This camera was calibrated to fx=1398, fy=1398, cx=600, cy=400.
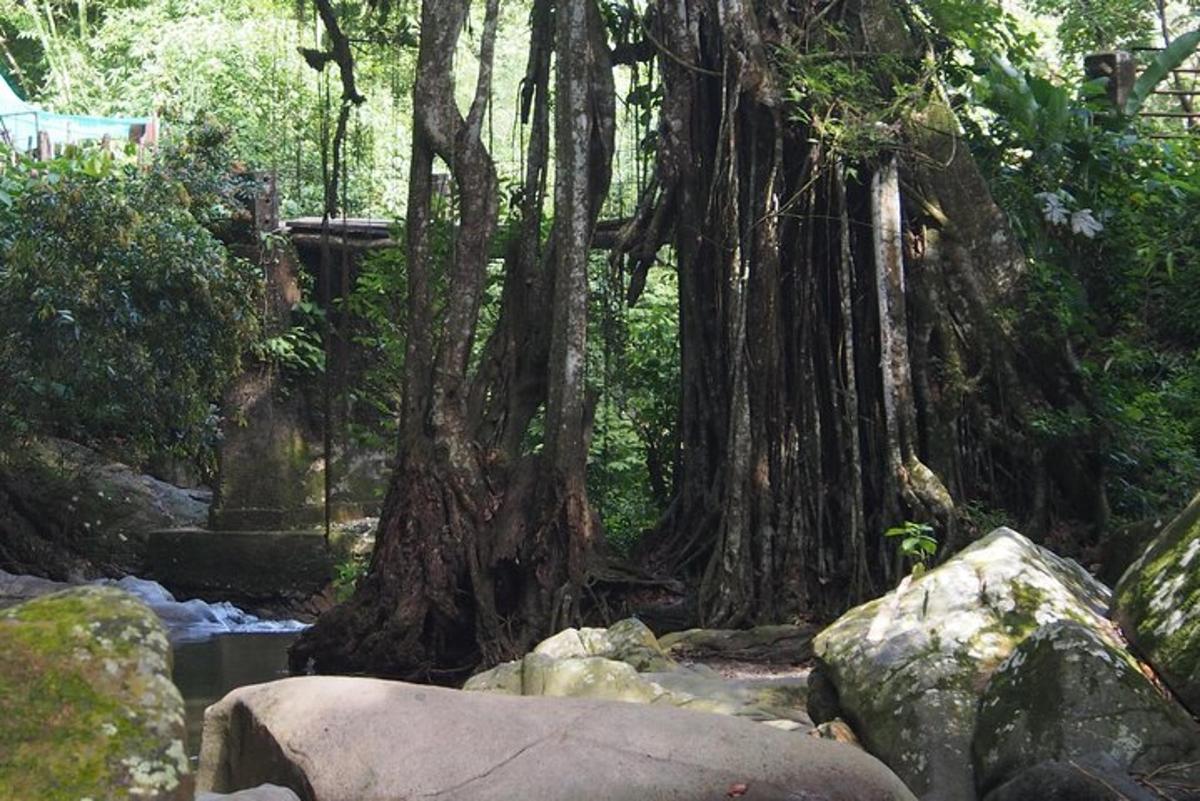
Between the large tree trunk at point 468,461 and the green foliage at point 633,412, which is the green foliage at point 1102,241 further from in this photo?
the green foliage at point 633,412

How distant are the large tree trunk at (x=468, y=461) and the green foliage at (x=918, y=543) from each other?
1.88 metres

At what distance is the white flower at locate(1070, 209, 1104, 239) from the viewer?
9.34 meters

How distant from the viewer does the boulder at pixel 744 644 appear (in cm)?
770

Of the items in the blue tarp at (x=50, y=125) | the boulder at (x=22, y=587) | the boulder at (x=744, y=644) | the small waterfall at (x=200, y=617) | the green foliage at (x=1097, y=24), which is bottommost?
the small waterfall at (x=200, y=617)

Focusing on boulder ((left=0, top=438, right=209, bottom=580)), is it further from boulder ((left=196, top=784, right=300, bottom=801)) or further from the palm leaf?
the palm leaf

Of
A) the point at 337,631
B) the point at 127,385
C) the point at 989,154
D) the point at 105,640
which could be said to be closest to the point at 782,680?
the point at 337,631

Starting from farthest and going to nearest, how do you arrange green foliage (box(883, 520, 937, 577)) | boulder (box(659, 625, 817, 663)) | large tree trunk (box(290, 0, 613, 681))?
large tree trunk (box(290, 0, 613, 681)), boulder (box(659, 625, 817, 663)), green foliage (box(883, 520, 937, 577))

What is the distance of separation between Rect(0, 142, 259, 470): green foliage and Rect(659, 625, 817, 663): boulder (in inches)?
211

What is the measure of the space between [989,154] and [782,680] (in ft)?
15.5

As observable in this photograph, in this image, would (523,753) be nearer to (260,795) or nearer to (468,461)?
(260,795)

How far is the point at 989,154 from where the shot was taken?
9781mm

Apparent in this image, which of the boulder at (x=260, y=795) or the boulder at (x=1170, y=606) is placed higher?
the boulder at (x=1170, y=606)

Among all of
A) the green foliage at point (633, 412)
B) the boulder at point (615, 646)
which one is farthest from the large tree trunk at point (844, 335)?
the green foliage at point (633, 412)

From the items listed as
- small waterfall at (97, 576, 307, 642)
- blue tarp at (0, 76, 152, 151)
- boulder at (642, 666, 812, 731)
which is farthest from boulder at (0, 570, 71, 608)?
boulder at (642, 666, 812, 731)
